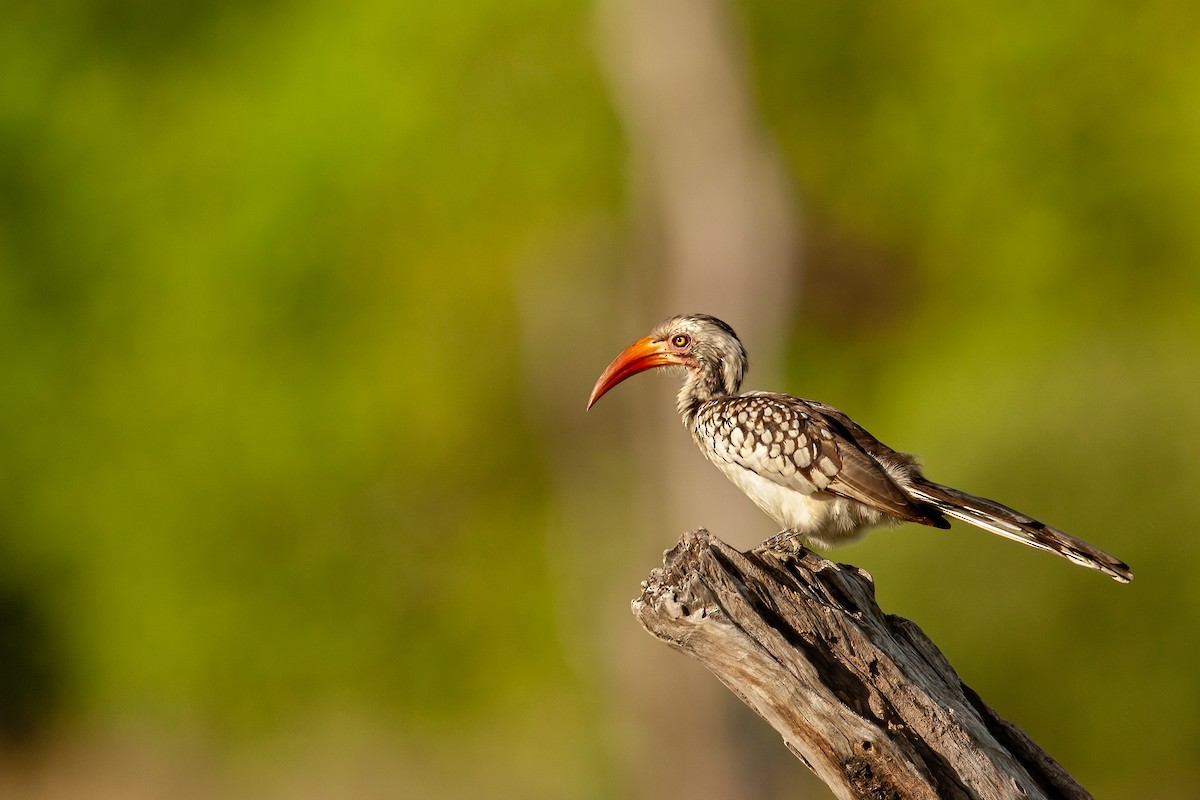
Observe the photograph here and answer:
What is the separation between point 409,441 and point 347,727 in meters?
3.11

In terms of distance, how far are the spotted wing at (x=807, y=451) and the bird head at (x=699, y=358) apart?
1.18ft

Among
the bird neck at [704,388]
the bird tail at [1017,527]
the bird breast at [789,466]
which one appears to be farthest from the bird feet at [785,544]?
the bird neck at [704,388]

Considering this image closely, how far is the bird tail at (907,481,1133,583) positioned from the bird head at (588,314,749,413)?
1.24 m

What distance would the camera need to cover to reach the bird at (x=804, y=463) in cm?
510

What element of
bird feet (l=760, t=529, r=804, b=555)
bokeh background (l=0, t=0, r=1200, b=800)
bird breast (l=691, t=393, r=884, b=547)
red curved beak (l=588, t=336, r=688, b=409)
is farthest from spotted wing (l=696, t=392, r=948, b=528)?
bokeh background (l=0, t=0, r=1200, b=800)

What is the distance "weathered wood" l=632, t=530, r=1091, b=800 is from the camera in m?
4.00

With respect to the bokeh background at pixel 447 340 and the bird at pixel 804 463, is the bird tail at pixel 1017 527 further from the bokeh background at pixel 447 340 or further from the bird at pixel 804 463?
the bokeh background at pixel 447 340

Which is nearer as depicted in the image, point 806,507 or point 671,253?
point 806,507

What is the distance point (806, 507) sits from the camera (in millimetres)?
5566

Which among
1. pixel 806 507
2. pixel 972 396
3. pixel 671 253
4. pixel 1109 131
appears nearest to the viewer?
pixel 806 507

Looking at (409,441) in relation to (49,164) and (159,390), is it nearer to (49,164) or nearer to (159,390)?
(159,390)

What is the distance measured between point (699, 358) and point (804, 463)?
1018 mm

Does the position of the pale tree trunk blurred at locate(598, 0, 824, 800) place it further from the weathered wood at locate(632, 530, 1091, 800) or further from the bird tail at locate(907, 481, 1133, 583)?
the weathered wood at locate(632, 530, 1091, 800)

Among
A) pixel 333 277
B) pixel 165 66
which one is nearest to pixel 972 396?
pixel 333 277
